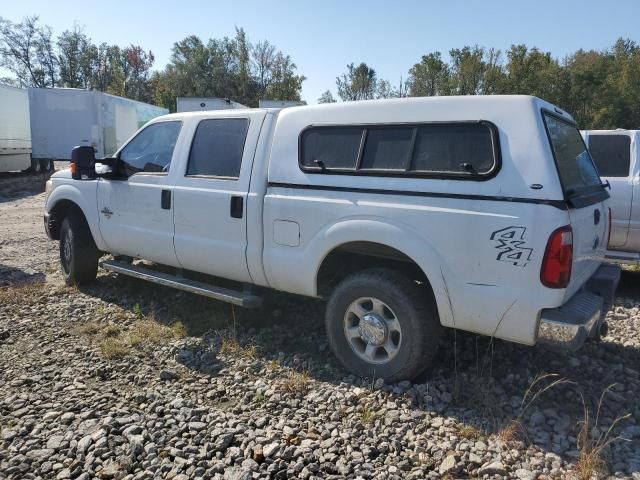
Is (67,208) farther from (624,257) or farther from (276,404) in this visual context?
(624,257)

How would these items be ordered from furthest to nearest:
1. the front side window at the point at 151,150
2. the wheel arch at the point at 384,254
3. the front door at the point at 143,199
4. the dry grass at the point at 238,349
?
1. the front side window at the point at 151,150
2. the front door at the point at 143,199
3. the dry grass at the point at 238,349
4. the wheel arch at the point at 384,254

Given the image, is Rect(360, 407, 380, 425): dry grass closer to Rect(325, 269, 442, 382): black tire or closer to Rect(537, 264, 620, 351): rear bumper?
Rect(325, 269, 442, 382): black tire

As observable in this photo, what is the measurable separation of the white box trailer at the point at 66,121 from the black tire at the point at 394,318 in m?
17.1

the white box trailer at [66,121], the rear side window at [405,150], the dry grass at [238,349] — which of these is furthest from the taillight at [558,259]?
the white box trailer at [66,121]

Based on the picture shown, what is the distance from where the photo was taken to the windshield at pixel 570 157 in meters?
3.38

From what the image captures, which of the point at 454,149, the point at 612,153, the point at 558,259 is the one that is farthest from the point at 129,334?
the point at 612,153

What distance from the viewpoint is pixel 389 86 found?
3881 centimetres

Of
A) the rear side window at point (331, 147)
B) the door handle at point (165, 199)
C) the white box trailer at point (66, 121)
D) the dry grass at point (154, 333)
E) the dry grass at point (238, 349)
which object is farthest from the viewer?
the white box trailer at point (66, 121)

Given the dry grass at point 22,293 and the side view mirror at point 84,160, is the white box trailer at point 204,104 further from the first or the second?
the side view mirror at point 84,160

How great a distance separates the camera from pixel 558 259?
308 centimetres

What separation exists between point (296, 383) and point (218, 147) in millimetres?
2230

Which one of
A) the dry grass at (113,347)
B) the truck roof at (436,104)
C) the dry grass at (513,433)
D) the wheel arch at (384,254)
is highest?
the truck roof at (436,104)

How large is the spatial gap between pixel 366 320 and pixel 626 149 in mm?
4846

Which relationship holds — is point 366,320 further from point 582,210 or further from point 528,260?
point 582,210
